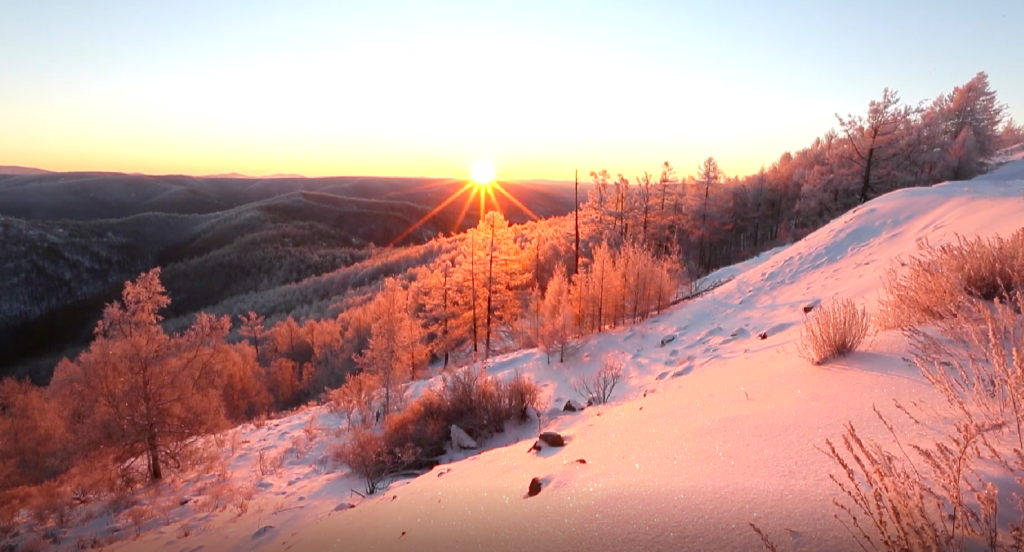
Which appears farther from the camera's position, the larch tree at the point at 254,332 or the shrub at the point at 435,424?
the larch tree at the point at 254,332

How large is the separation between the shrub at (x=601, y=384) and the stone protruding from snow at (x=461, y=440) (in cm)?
239

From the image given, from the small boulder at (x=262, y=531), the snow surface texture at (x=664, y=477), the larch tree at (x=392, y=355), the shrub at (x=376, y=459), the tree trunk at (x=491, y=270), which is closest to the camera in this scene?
the snow surface texture at (x=664, y=477)

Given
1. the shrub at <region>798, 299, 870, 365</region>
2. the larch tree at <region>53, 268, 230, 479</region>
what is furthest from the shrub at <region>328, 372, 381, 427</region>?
the shrub at <region>798, 299, 870, 365</region>

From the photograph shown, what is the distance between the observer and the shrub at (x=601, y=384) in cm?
880

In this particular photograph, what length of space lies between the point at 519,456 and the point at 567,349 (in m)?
8.57

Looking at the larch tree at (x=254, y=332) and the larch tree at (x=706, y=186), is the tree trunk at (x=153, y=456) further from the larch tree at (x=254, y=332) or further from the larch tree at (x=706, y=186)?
the larch tree at (x=706, y=186)

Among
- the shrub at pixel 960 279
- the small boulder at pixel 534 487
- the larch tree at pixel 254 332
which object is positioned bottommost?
the larch tree at pixel 254 332

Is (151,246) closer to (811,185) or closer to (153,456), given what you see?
(153,456)

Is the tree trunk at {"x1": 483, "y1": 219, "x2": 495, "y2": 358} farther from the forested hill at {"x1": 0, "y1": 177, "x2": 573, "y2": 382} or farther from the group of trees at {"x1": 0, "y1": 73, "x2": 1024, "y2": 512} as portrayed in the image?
the forested hill at {"x1": 0, "y1": 177, "x2": 573, "y2": 382}

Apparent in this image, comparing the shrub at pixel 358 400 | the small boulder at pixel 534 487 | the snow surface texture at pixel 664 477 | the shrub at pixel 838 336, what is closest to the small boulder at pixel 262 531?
the snow surface texture at pixel 664 477

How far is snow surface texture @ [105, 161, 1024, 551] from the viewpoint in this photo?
237cm

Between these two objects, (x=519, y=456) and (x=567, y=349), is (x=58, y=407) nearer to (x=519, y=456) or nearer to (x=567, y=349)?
(x=567, y=349)

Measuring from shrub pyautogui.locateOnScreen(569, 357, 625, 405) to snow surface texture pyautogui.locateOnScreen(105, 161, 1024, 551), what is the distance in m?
0.29

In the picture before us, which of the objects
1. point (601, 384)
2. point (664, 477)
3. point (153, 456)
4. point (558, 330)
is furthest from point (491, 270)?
point (664, 477)
